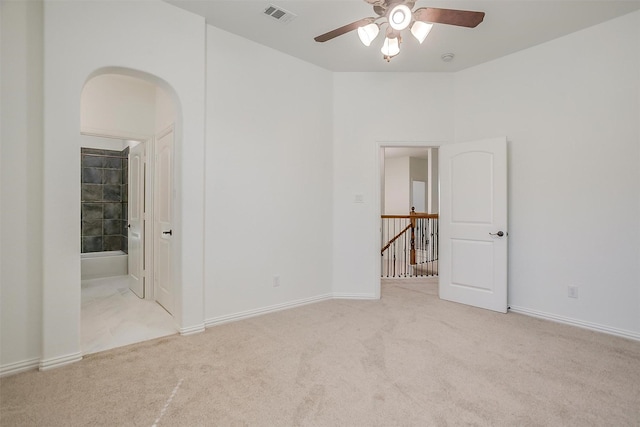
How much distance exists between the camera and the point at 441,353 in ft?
8.48

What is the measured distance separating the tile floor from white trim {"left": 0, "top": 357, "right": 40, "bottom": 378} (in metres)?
0.31

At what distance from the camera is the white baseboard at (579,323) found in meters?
2.93

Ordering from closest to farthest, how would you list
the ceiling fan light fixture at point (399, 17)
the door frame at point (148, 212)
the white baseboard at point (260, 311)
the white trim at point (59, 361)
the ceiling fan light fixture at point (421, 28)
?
the ceiling fan light fixture at point (399, 17) → the ceiling fan light fixture at point (421, 28) → the white trim at point (59, 361) → the white baseboard at point (260, 311) → the door frame at point (148, 212)

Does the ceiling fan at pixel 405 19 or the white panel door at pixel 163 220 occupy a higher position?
the ceiling fan at pixel 405 19

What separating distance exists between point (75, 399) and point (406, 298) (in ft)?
11.4

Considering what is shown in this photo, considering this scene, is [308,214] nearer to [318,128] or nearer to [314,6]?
[318,128]

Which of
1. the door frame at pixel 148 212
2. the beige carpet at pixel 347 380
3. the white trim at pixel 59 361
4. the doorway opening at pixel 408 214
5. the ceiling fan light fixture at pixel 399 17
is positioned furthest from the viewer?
the doorway opening at pixel 408 214

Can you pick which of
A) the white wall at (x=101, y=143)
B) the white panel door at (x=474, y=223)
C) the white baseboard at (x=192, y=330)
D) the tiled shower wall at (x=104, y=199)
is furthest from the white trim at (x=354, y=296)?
the white wall at (x=101, y=143)

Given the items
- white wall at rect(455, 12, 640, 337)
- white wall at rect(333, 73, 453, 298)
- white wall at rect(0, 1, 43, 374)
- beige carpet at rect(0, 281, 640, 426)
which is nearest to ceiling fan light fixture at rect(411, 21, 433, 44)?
white wall at rect(333, 73, 453, 298)

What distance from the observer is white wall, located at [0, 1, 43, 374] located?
225 cm

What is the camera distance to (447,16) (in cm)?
209

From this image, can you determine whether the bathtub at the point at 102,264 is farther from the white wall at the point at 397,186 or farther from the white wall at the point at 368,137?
the white wall at the point at 397,186

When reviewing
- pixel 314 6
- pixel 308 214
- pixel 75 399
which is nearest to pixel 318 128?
pixel 308 214

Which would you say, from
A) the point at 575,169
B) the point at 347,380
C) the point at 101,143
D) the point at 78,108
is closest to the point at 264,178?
the point at 78,108
